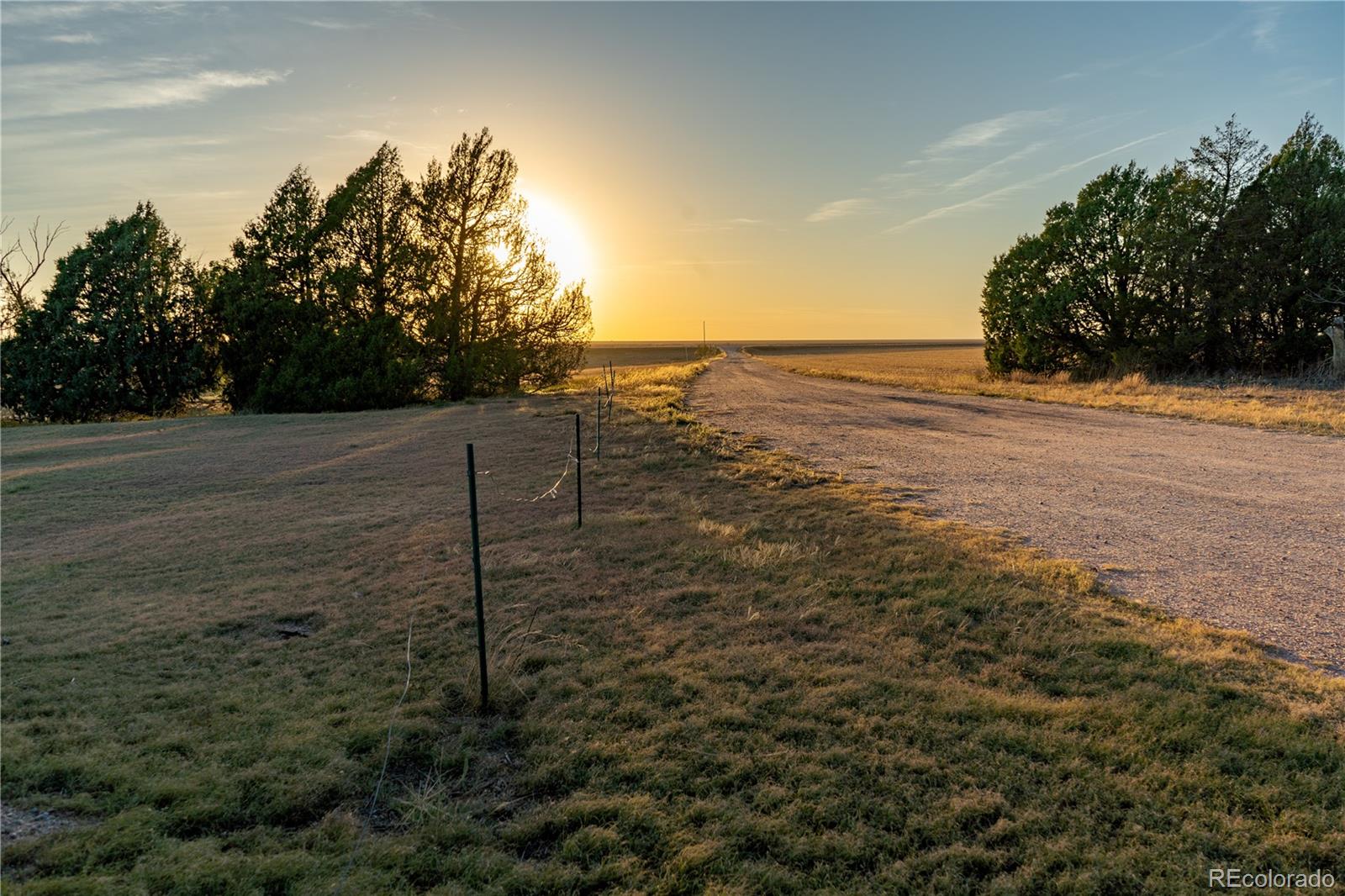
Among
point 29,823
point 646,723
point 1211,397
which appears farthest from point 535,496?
point 1211,397

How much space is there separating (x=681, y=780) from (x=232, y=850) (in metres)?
2.07

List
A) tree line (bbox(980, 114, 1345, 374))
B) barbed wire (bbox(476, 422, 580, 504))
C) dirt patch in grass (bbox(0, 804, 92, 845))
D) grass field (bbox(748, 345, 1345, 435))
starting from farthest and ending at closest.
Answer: tree line (bbox(980, 114, 1345, 374)) < grass field (bbox(748, 345, 1345, 435)) < barbed wire (bbox(476, 422, 580, 504)) < dirt patch in grass (bbox(0, 804, 92, 845))

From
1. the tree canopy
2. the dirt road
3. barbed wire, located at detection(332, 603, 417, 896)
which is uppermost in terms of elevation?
the tree canopy

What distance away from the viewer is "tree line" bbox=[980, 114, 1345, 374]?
2703 cm

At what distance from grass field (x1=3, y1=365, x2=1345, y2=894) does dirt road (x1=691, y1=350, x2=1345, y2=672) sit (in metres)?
0.87

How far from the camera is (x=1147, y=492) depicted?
32.8ft

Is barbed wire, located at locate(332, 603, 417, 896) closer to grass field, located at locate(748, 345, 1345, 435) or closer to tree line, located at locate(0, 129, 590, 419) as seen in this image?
grass field, located at locate(748, 345, 1345, 435)

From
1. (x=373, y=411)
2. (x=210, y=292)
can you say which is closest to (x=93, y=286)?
(x=210, y=292)

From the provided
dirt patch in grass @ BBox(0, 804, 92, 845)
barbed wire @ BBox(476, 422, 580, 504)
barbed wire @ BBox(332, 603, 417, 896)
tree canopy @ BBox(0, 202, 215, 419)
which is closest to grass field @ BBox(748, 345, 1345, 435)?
barbed wire @ BBox(476, 422, 580, 504)

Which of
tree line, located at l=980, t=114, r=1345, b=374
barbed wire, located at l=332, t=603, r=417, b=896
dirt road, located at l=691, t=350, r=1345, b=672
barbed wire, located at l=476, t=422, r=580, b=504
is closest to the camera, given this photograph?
barbed wire, located at l=332, t=603, r=417, b=896

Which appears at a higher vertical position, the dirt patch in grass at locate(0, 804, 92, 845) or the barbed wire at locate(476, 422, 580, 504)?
the barbed wire at locate(476, 422, 580, 504)

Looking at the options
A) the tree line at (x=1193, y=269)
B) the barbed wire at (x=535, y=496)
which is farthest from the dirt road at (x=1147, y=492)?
the tree line at (x=1193, y=269)

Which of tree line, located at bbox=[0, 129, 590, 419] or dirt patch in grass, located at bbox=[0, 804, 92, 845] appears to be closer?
dirt patch in grass, located at bbox=[0, 804, 92, 845]

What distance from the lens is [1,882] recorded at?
2793 mm
